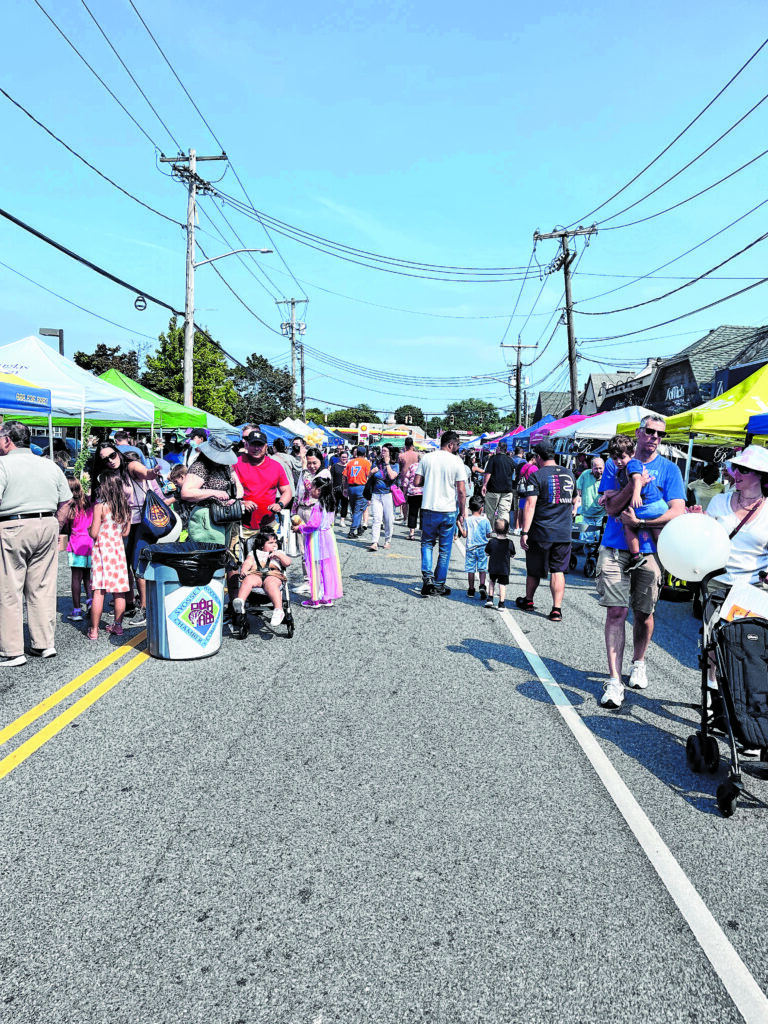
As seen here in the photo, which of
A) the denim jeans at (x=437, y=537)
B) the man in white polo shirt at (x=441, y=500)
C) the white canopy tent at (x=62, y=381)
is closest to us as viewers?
the man in white polo shirt at (x=441, y=500)

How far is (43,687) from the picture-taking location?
16.4 feet

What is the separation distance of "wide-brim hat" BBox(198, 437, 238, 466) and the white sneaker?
3.78 m

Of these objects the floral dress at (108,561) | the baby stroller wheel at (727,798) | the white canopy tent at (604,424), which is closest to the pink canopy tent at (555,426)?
the white canopy tent at (604,424)

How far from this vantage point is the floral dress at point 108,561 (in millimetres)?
6273

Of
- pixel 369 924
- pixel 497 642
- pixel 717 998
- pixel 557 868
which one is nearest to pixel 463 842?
pixel 557 868

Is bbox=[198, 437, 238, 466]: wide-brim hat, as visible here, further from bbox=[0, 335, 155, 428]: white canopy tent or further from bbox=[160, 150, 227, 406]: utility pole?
bbox=[160, 150, 227, 406]: utility pole

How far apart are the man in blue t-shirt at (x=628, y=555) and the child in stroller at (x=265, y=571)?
2.98 metres

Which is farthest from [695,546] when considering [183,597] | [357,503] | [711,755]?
[357,503]

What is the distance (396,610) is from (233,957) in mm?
5658

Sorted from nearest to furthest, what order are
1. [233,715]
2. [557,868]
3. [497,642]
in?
1. [557,868]
2. [233,715]
3. [497,642]

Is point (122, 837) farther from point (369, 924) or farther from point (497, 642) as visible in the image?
point (497, 642)

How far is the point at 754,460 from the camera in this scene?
13.8ft

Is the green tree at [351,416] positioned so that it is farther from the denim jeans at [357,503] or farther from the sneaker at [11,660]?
the sneaker at [11,660]

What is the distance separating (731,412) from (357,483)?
723 cm
